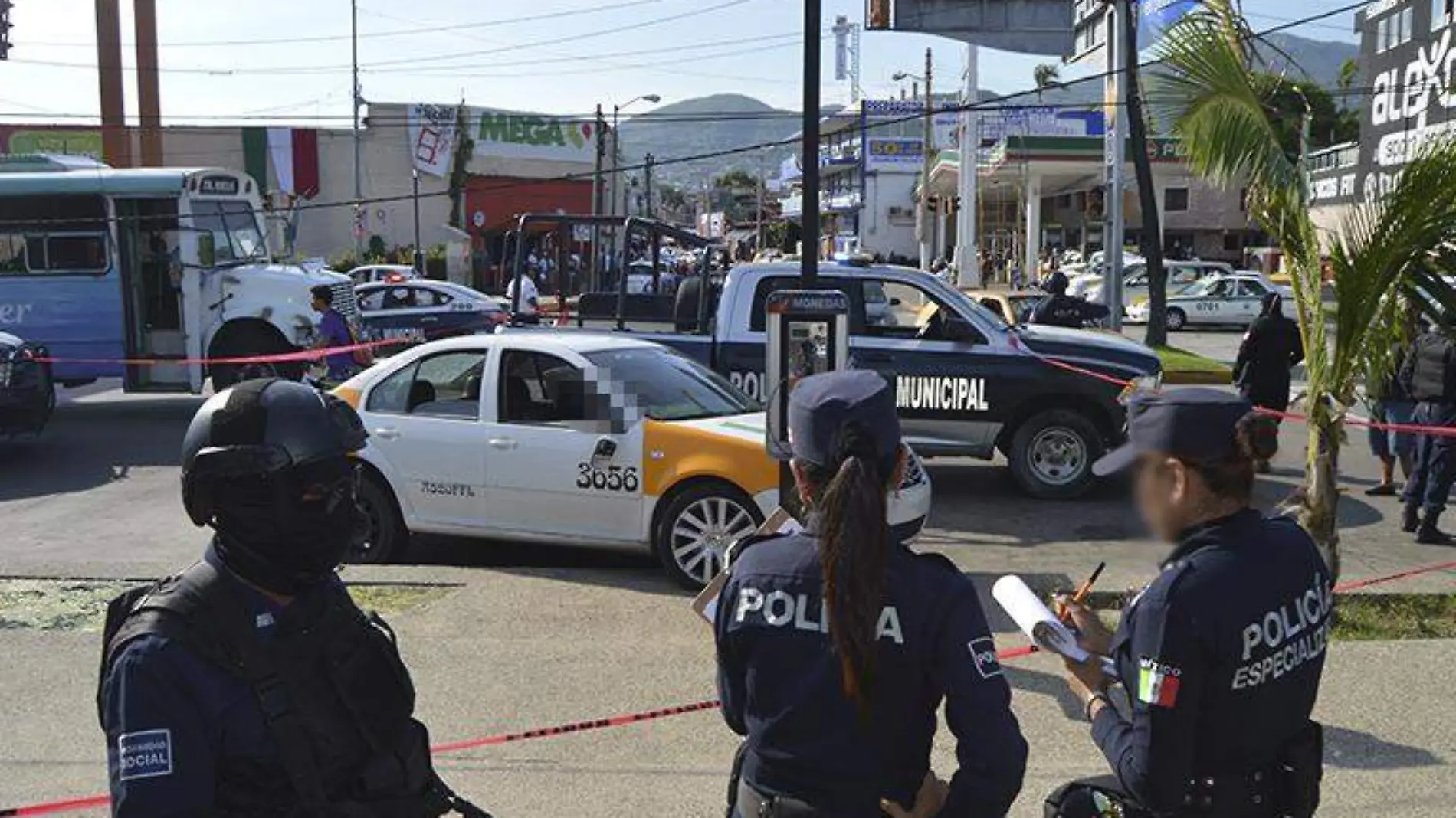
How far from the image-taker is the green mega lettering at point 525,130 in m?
54.3

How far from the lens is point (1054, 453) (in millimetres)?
10648

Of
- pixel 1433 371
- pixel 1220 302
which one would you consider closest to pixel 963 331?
pixel 1433 371

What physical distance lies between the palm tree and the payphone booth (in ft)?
7.48

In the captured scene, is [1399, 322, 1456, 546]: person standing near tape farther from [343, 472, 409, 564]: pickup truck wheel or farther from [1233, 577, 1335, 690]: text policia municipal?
[1233, 577, 1335, 690]: text policia municipal

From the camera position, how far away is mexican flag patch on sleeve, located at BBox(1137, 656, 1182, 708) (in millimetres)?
2453

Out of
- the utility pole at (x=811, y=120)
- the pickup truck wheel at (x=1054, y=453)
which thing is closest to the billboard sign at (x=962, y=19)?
the pickup truck wheel at (x=1054, y=453)

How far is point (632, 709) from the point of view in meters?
5.68

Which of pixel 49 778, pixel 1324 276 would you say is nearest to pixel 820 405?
pixel 49 778

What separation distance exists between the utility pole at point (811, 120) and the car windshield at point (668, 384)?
143 cm

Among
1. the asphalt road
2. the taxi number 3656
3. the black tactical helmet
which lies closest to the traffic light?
the asphalt road

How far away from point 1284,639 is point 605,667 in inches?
164

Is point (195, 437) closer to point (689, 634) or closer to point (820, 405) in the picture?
point (820, 405)

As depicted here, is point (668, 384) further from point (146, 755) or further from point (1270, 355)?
point (146, 755)

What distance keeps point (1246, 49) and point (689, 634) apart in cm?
446
